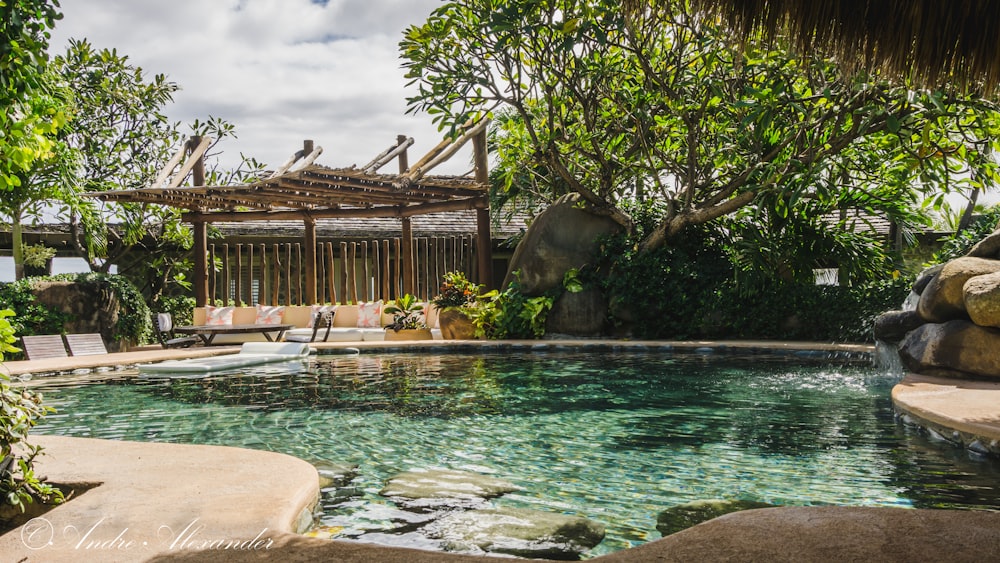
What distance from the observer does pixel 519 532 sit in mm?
3330

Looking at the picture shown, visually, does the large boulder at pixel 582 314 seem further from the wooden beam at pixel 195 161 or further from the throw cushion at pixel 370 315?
the wooden beam at pixel 195 161

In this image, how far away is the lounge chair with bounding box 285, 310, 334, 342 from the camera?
12984 millimetres

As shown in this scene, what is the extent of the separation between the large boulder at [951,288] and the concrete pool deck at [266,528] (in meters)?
5.12

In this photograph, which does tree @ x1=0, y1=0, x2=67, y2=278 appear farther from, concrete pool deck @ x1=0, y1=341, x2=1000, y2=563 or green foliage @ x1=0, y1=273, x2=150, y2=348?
green foliage @ x1=0, y1=273, x2=150, y2=348

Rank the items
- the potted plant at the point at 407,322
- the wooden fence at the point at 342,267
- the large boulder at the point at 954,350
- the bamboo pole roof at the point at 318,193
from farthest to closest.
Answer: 1. the wooden fence at the point at 342,267
2. the potted plant at the point at 407,322
3. the bamboo pole roof at the point at 318,193
4. the large boulder at the point at 954,350

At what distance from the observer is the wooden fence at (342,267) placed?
16.3 meters

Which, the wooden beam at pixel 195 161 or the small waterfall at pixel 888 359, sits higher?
the wooden beam at pixel 195 161

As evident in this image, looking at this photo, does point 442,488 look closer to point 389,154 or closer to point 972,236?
point 972,236

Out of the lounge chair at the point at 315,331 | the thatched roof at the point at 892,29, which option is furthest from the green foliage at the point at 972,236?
the lounge chair at the point at 315,331

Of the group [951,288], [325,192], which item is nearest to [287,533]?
[951,288]

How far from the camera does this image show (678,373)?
29.2 ft

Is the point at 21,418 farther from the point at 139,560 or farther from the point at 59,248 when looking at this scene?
the point at 59,248

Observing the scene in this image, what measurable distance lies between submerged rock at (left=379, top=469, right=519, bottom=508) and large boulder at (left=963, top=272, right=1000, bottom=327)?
493 centimetres

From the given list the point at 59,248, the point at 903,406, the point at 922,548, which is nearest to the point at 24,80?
the point at 922,548
